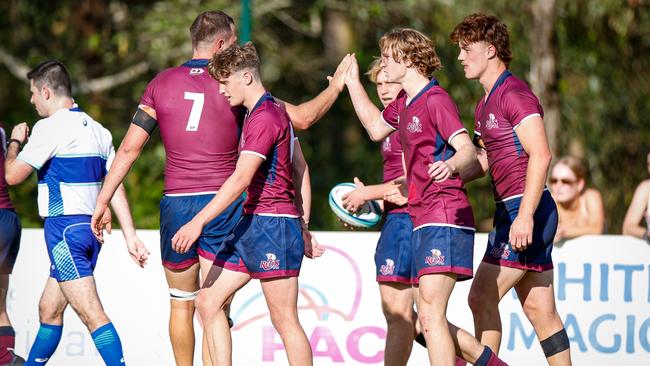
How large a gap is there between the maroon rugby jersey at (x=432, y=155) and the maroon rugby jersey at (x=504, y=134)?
1.35ft

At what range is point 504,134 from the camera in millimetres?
6898

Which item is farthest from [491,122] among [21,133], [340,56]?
[340,56]

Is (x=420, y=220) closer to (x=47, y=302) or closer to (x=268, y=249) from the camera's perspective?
(x=268, y=249)

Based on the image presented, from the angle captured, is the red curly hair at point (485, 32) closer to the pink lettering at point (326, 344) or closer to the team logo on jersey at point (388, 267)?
the team logo on jersey at point (388, 267)

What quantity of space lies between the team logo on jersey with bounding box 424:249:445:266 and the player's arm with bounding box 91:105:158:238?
2.13m

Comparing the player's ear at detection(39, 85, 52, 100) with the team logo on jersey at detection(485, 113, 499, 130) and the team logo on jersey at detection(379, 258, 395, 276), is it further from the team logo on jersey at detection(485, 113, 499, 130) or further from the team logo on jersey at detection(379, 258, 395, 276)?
the team logo on jersey at detection(485, 113, 499, 130)

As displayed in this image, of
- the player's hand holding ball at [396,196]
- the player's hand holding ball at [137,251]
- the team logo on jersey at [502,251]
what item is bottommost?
the player's hand holding ball at [137,251]

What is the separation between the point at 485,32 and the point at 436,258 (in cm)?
154

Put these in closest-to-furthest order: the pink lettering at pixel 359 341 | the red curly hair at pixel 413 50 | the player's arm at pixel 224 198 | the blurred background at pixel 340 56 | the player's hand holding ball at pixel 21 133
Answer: the player's arm at pixel 224 198
the red curly hair at pixel 413 50
the player's hand holding ball at pixel 21 133
the pink lettering at pixel 359 341
the blurred background at pixel 340 56

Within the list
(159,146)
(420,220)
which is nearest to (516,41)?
(159,146)

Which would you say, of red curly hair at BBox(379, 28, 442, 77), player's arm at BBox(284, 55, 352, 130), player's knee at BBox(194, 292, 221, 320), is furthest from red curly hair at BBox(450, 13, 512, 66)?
player's knee at BBox(194, 292, 221, 320)

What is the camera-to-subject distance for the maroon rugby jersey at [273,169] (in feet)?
21.8

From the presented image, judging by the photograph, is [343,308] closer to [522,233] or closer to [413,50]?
[522,233]

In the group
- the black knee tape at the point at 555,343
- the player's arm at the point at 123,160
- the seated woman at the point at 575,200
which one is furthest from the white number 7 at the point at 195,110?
the seated woman at the point at 575,200
